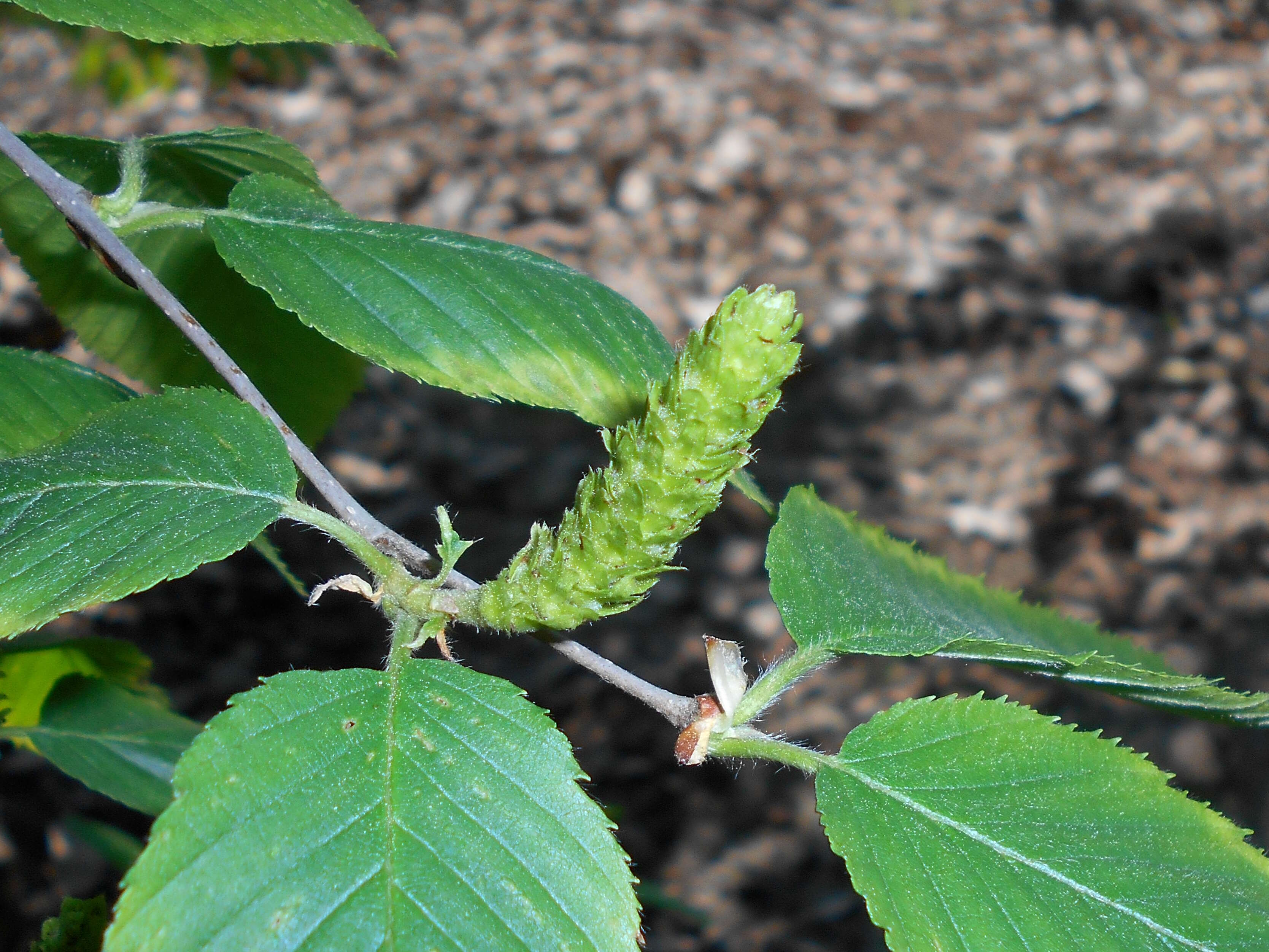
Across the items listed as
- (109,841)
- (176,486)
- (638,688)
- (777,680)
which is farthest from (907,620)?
(109,841)

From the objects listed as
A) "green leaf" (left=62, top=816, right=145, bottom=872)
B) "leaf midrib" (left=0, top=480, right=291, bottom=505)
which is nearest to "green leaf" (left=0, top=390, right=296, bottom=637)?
"leaf midrib" (left=0, top=480, right=291, bottom=505)

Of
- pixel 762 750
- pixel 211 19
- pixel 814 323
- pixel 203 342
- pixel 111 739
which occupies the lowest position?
pixel 762 750

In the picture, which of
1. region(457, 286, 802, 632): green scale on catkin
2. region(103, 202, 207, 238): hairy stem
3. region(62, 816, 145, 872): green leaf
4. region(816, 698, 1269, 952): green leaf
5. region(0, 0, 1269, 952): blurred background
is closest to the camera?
region(457, 286, 802, 632): green scale on catkin

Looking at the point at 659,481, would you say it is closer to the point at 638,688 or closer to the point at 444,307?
the point at 638,688

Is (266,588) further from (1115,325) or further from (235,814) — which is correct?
(1115,325)

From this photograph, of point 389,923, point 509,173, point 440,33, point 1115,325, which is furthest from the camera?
point 440,33

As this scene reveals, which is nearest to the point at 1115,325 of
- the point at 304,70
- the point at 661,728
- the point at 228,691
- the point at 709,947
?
the point at 661,728

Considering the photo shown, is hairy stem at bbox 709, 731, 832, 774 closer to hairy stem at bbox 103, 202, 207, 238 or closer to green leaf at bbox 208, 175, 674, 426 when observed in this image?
green leaf at bbox 208, 175, 674, 426
